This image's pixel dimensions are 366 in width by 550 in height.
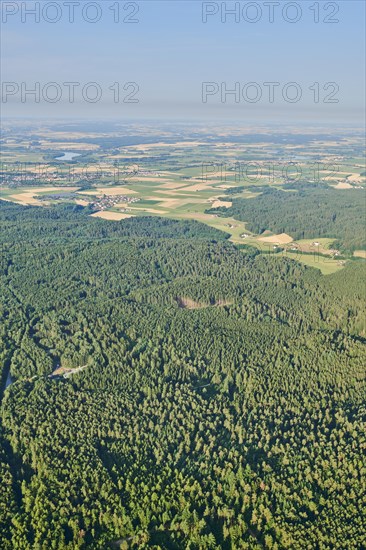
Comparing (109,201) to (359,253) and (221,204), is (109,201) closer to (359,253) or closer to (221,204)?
(221,204)

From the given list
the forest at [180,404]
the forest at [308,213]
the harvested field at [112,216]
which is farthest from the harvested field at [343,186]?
the forest at [180,404]

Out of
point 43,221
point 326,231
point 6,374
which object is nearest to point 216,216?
point 326,231

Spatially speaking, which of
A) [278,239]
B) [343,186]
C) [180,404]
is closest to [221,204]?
[278,239]

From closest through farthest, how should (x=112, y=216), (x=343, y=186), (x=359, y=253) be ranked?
(x=359, y=253) < (x=112, y=216) < (x=343, y=186)

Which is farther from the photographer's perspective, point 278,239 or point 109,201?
point 109,201

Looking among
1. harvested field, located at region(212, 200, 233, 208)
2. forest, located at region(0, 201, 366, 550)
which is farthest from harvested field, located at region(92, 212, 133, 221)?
forest, located at region(0, 201, 366, 550)

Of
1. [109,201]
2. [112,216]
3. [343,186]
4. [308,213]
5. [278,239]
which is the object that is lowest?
[278,239]

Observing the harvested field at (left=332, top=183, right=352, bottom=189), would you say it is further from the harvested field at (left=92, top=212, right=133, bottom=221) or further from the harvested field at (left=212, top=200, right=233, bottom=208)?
the harvested field at (left=92, top=212, right=133, bottom=221)
